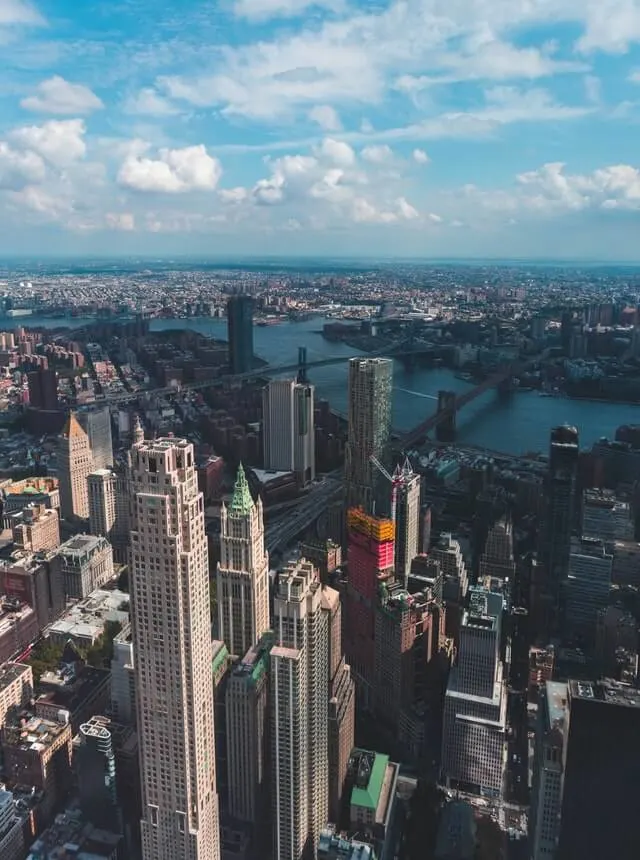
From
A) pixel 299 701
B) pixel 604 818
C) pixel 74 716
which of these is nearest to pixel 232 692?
pixel 299 701

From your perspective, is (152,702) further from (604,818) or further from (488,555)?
(488,555)

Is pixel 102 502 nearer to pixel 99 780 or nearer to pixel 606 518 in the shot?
pixel 99 780

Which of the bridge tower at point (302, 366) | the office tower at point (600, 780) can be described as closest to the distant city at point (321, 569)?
the office tower at point (600, 780)

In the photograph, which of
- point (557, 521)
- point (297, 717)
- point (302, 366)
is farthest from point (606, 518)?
point (302, 366)

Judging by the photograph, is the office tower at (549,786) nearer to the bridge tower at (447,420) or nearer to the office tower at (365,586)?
the office tower at (365,586)

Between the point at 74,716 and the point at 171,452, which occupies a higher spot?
the point at 171,452
